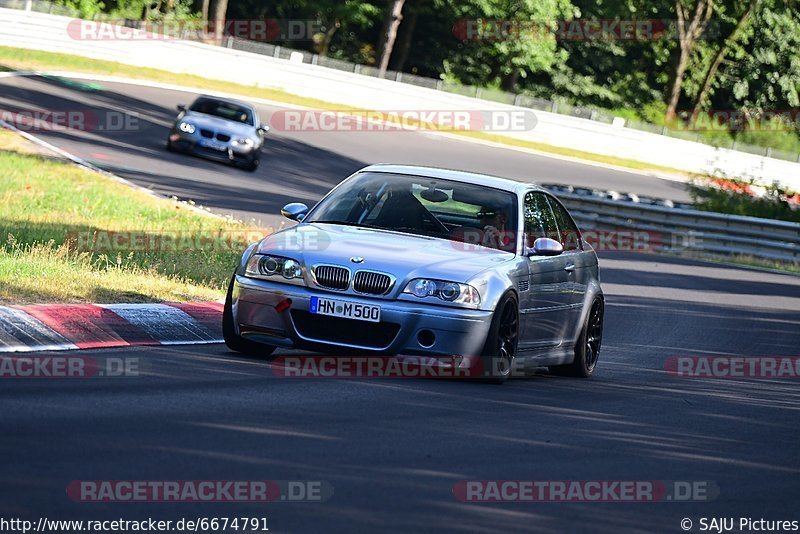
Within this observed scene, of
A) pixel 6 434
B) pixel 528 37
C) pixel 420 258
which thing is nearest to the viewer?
pixel 6 434

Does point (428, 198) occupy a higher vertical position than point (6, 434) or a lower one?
higher

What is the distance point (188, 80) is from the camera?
43125 millimetres

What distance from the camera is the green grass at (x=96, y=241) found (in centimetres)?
1052

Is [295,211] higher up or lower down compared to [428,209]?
lower down

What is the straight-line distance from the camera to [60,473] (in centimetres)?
532

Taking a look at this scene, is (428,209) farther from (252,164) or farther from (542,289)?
(252,164)

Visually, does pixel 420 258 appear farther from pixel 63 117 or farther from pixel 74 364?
pixel 63 117

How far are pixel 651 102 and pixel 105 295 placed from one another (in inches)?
2461

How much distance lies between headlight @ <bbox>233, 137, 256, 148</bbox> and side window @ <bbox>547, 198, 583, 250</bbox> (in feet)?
54.8

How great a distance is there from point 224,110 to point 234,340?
19.4 meters

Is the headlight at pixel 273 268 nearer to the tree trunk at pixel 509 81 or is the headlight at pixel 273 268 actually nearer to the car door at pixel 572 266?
the car door at pixel 572 266

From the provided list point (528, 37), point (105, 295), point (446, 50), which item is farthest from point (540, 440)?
point (446, 50)

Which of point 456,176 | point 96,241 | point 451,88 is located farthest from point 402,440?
point 451,88

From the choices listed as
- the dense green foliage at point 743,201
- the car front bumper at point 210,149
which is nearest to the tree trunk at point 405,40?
the dense green foliage at point 743,201
